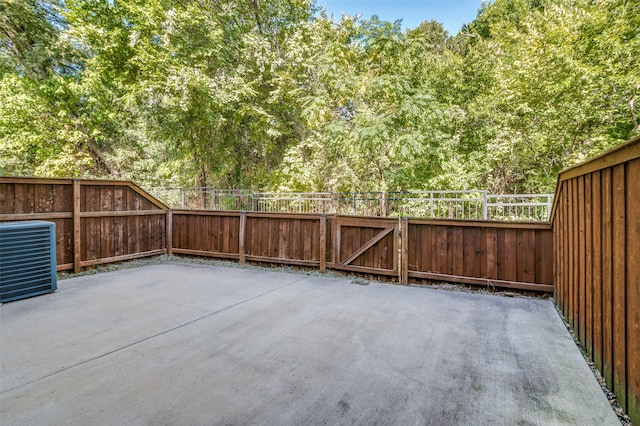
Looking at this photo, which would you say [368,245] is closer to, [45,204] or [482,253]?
[482,253]

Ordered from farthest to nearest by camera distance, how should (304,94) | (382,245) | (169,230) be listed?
(304,94) < (169,230) < (382,245)

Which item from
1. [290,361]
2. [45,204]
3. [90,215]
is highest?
[45,204]

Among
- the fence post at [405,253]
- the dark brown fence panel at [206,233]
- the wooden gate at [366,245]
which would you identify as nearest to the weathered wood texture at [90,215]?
the dark brown fence panel at [206,233]

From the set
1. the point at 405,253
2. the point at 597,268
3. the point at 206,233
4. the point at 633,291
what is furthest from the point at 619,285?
the point at 206,233

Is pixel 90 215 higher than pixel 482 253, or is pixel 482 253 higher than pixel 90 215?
pixel 90 215

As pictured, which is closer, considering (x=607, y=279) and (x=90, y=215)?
(x=607, y=279)

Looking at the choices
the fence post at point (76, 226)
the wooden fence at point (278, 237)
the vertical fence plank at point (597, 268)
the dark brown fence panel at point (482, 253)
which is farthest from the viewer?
the fence post at point (76, 226)

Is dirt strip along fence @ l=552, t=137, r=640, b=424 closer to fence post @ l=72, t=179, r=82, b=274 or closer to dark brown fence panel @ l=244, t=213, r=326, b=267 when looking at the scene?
dark brown fence panel @ l=244, t=213, r=326, b=267

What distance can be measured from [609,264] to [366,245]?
3.10 meters

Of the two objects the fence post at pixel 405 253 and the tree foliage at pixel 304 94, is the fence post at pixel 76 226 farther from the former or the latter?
the tree foliage at pixel 304 94

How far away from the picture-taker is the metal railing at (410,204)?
7875mm

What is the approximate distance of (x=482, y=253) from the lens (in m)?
4.25

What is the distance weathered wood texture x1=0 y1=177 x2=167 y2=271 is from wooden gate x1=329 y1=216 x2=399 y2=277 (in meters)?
3.87

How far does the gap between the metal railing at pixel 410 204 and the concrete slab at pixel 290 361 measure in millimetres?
4564
